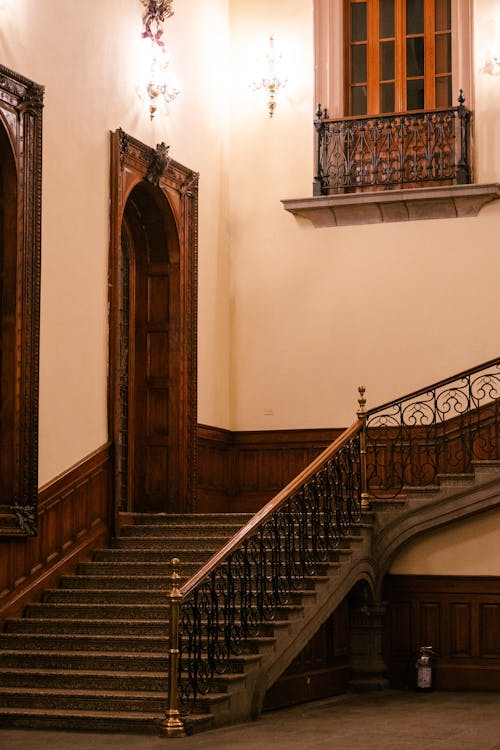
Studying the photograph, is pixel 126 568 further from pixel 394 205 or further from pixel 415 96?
pixel 415 96

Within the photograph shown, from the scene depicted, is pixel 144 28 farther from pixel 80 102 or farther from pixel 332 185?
pixel 332 185

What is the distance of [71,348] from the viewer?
36.7 ft

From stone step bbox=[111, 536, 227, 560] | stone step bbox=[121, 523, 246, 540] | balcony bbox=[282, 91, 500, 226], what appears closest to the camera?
stone step bbox=[111, 536, 227, 560]

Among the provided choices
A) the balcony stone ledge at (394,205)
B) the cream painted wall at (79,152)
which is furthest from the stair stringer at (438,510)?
the balcony stone ledge at (394,205)

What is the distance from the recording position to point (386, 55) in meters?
14.1

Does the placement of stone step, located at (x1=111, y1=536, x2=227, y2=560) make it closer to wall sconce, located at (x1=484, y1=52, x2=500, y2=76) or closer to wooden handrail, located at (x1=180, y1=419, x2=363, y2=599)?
wooden handrail, located at (x1=180, y1=419, x2=363, y2=599)

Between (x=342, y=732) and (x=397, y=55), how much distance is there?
23.7 feet

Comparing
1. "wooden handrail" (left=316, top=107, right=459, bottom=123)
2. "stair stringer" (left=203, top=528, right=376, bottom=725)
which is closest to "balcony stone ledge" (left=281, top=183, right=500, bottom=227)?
"wooden handrail" (left=316, top=107, right=459, bottom=123)

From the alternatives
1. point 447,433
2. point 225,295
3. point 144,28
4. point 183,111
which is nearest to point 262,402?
point 225,295

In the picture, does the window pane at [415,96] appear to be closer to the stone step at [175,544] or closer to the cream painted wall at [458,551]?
the cream painted wall at [458,551]

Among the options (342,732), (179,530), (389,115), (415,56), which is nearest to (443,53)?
(415,56)

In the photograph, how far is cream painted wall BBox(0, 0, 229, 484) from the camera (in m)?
Result: 10.8

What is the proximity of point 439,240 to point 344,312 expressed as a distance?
44.5 inches

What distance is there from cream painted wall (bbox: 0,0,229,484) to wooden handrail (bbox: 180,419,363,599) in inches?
67.8
